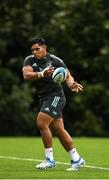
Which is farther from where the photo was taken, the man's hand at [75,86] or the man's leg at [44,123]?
the man's leg at [44,123]

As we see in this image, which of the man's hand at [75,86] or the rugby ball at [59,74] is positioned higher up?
the rugby ball at [59,74]

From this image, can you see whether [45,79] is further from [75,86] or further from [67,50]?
[67,50]

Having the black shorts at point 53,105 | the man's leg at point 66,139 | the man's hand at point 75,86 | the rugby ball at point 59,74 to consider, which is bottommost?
the man's leg at point 66,139

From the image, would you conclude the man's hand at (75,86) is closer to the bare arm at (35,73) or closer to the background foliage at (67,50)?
the bare arm at (35,73)

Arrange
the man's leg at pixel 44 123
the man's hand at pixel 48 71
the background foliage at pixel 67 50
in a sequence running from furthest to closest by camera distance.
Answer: the background foliage at pixel 67 50 → the man's leg at pixel 44 123 → the man's hand at pixel 48 71

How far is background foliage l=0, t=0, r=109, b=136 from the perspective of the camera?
35.5 metres

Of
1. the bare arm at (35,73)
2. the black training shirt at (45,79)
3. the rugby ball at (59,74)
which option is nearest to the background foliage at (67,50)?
the black training shirt at (45,79)

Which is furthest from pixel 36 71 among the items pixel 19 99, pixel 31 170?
pixel 19 99

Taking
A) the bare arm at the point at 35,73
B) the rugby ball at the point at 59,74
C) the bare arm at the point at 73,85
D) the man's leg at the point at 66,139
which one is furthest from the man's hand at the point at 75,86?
the man's leg at the point at 66,139

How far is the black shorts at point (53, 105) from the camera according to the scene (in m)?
12.5

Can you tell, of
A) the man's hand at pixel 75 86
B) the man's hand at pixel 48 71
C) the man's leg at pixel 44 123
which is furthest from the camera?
the man's leg at pixel 44 123

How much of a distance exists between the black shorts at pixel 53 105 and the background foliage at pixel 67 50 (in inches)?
872

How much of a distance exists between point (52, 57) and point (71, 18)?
2388cm

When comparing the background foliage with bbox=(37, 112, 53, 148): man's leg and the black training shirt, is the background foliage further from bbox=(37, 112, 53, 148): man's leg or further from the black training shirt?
bbox=(37, 112, 53, 148): man's leg
